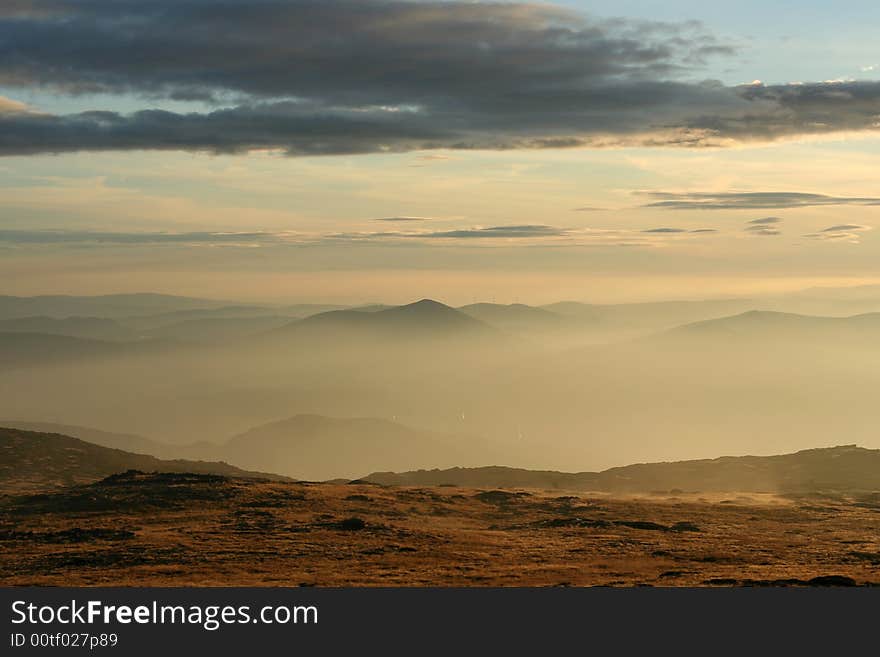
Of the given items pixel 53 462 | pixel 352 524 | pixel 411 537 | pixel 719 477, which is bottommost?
pixel 719 477

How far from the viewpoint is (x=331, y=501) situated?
97.8m

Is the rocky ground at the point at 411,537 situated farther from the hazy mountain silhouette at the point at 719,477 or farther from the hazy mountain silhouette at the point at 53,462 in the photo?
the hazy mountain silhouette at the point at 53,462

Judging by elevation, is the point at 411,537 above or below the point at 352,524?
below

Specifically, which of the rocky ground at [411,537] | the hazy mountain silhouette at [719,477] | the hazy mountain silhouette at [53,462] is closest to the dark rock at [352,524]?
the rocky ground at [411,537]

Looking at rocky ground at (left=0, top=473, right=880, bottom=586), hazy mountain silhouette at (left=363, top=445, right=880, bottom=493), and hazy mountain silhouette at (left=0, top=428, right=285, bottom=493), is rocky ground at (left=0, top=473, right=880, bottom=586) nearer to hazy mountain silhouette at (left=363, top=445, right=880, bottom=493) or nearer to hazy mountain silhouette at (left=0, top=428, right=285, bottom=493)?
hazy mountain silhouette at (left=363, top=445, right=880, bottom=493)

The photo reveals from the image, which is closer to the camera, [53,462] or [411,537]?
[411,537]

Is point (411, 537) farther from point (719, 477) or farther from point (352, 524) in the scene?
point (719, 477)

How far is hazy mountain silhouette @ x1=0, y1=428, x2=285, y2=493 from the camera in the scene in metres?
137

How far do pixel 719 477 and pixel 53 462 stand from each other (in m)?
110

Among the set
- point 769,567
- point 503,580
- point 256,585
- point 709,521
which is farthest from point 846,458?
point 256,585

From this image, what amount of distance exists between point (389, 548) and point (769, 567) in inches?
1075

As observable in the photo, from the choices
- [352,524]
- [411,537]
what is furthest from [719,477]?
[411,537]

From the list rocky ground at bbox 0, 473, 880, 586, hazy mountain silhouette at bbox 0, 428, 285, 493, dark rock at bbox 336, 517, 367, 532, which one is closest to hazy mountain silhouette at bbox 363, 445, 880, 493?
rocky ground at bbox 0, 473, 880, 586

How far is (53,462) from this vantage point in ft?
490
